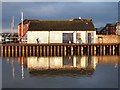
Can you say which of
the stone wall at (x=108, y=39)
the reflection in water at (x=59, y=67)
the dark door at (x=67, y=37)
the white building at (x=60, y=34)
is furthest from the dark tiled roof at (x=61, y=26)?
the reflection in water at (x=59, y=67)

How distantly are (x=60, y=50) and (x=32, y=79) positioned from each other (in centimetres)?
1914

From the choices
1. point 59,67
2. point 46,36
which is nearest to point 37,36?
point 46,36

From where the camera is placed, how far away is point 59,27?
40.6 m

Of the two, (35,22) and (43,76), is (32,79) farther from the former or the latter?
(35,22)

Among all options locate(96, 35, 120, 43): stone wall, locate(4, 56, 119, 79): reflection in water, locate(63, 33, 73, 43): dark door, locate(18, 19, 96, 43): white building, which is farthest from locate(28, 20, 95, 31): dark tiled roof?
locate(4, 56, 119, 79): reflection in water

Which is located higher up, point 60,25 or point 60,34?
point 60,25

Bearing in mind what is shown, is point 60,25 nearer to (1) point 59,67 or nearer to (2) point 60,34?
(2) point 60,34

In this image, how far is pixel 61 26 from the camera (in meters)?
41.0

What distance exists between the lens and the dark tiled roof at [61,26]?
4016cm

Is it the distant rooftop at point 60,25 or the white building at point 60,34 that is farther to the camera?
the distant rooftop at point 60,25

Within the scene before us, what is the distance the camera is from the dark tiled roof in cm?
4016

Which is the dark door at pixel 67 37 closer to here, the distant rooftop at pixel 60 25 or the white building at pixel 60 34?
the white building at pixel 60 34

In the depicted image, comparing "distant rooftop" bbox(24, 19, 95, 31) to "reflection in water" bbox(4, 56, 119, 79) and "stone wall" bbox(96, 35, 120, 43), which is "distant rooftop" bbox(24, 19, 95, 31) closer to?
"stone wall" bbox(96, 35, 120, 43)

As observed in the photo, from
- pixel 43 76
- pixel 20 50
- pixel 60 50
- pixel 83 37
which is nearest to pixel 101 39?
pixel 83 37
